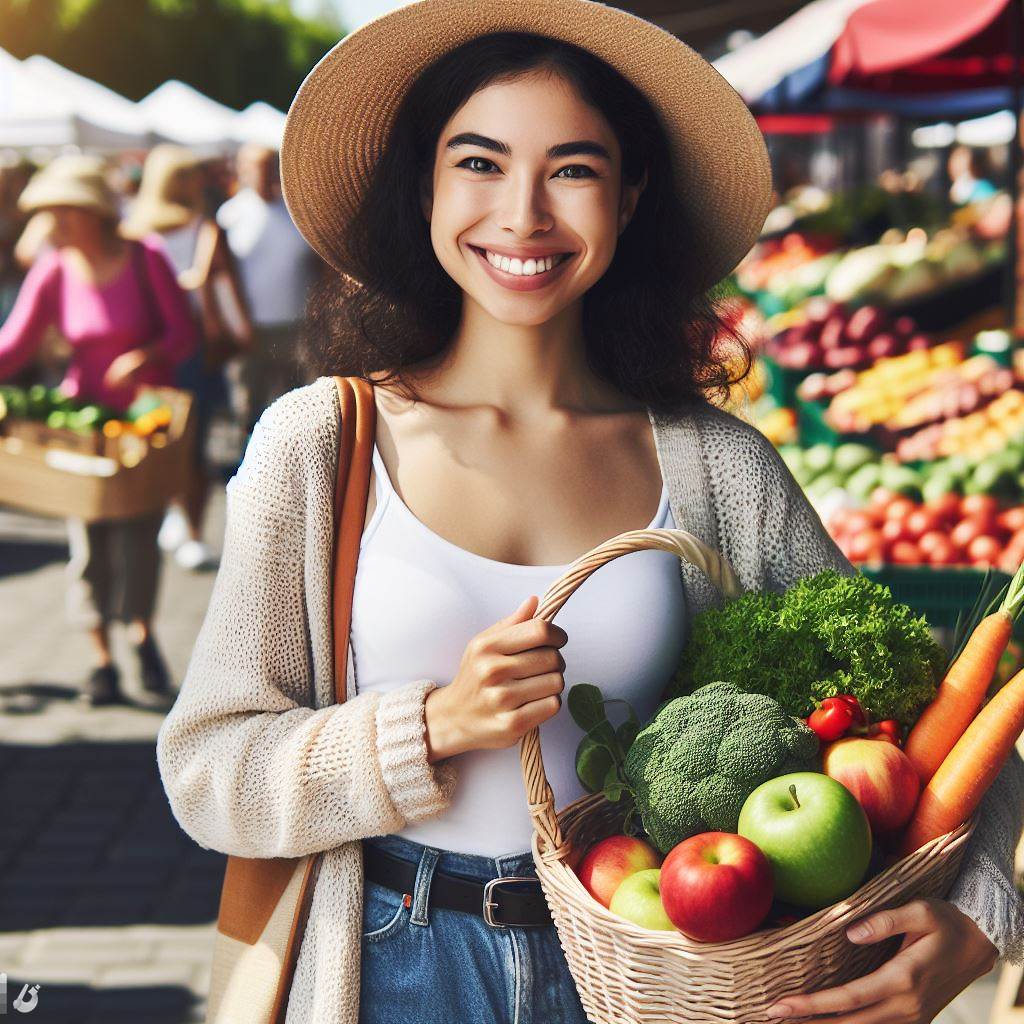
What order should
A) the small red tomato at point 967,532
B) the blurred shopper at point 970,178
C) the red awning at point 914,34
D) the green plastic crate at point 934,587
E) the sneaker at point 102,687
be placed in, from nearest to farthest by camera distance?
1. the green plastic crate at point 934,587
2. the small red tomato at point 967,532
3. the sneaker at point 102,687
4. the red awning at point 914,34
5. the blurred shopper at point 970,178

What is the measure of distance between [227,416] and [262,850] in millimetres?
10584

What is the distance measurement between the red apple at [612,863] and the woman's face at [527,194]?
0.71 m

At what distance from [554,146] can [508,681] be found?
720 millimetres

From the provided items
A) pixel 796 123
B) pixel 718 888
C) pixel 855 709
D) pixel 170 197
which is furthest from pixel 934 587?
pixel 796 123

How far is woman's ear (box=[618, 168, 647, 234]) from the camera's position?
203cm

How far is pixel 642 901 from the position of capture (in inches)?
59.9

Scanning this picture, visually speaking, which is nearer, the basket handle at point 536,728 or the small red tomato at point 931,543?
the basket handle at point 536,728

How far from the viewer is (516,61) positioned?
73.2 inches

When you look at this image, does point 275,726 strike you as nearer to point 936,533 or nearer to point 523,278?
point 523,278

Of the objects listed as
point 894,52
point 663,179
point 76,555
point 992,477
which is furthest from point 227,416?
point 663,179

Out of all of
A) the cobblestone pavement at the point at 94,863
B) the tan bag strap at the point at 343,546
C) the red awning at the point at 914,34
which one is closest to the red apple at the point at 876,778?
the tan bag strap at the point at 343,546

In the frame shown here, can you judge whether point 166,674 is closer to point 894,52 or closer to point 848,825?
point 894,52

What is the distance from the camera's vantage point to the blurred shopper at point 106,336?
18.9ft

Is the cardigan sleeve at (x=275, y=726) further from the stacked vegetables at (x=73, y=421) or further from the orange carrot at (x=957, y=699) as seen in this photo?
the stacked vegetables at (x=73, y=421)
